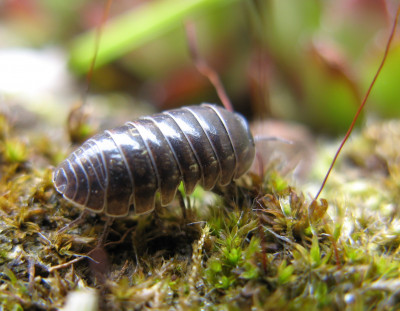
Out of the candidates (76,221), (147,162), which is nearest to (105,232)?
(76,221)

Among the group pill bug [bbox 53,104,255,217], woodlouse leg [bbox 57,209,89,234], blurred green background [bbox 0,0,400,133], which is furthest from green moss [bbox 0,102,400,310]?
blurred green background [bbox 0,0,400,133]

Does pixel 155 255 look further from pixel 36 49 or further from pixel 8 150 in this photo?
pixel 36 49

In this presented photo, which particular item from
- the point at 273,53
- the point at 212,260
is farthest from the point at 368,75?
the point at 212,260

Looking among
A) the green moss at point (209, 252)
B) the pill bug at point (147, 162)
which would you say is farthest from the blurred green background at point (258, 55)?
the green moss at point (209, 252)

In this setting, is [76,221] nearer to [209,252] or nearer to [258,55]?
[209,252]

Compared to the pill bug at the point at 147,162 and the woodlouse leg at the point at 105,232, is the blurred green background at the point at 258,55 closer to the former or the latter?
the pill bug at the point at 147,162

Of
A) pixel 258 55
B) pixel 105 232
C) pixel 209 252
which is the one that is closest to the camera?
pixel 209 252
